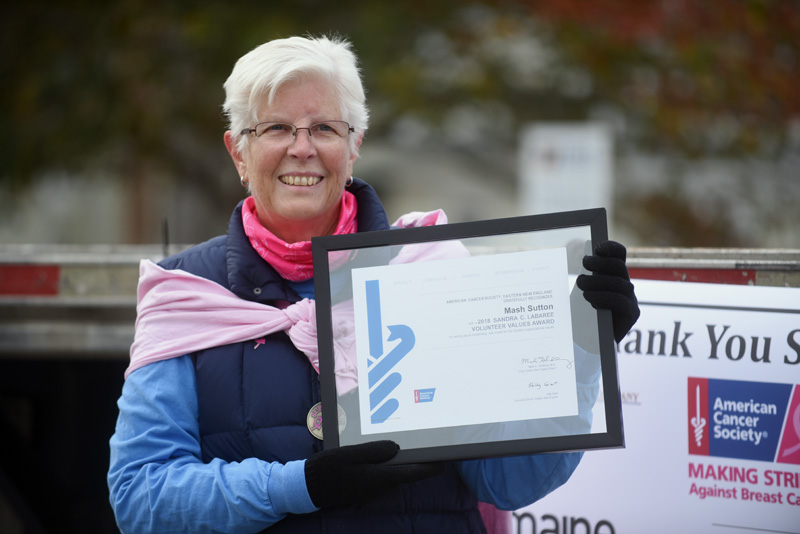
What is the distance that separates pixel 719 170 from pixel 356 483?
9599mm

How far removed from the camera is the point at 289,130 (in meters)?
2.41

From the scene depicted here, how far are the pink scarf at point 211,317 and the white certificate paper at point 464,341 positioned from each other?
4 cm

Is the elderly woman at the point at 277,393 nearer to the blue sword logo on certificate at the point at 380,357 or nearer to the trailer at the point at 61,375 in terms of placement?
the blue sword logo on certificate at the point at 380,357

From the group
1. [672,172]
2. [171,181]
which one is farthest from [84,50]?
[672,172]

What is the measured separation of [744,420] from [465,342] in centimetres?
92

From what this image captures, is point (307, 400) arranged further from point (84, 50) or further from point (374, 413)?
point (84, 50)

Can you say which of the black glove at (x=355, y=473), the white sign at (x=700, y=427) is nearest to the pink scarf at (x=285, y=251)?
the black glove at (x=355, y=473)

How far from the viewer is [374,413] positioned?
2.19 metres

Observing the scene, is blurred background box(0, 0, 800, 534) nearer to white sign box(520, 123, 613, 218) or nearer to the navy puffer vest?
white sign box(520, 123, 613, 218)

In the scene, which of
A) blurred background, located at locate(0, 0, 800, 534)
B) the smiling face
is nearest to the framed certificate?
the smiling face

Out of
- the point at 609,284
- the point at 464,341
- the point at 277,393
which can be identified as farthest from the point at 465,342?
the point at 277,393

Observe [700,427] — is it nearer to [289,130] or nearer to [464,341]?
[464,341]

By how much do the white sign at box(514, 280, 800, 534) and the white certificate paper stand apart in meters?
0.61

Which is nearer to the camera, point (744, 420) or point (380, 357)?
point (380, 357)
